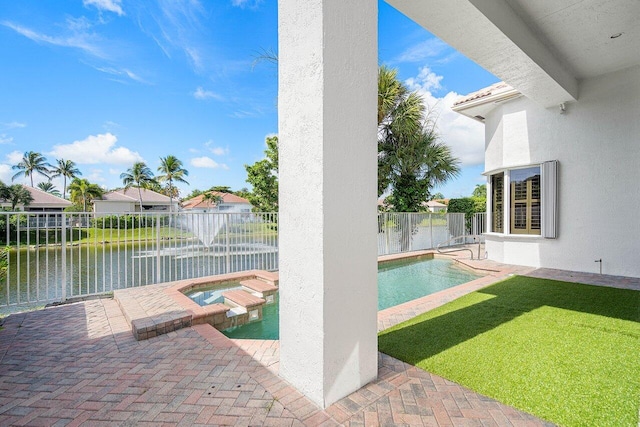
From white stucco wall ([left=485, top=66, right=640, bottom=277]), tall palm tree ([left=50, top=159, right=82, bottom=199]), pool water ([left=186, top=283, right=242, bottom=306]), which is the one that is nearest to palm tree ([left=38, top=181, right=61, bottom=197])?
tall palm tree ([left=50, top=159, right=82, bottom=199])

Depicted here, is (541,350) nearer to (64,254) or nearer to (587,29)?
(587,29)

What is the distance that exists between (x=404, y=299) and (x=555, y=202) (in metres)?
5.46

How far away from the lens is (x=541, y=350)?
332 centimetres

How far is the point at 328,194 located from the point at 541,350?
3.31m

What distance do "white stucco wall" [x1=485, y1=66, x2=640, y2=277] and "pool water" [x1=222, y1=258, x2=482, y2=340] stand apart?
234 cm

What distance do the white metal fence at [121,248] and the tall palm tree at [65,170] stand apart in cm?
6553

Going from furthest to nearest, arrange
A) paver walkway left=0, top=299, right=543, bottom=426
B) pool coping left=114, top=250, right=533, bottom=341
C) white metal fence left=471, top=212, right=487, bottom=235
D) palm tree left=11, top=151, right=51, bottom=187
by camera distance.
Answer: palm tree left=11, top=151, right=51, bottom=187, white metal fence left=471, top=212, right=487, bottom=235, pool coping left=114, top=250, right=533, bottom=341, paver walkway left=0, top=299, right=543, bottom=426

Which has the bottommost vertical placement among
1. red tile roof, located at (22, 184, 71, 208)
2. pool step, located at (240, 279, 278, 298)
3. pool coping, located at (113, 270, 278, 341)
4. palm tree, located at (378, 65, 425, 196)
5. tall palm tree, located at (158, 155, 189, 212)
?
pool step, located at (240, 279, 278, 298)

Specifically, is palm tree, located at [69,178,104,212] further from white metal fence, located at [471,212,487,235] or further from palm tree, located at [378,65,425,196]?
white metal fence, located at [471,212,487,235]

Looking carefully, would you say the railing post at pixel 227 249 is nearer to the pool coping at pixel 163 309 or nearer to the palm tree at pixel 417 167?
the pool coping at pixel 163 309

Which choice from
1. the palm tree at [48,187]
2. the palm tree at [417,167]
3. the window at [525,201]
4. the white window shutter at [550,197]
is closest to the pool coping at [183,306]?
the white window shutter at [550,197]

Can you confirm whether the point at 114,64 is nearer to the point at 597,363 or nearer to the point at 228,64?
the point at 228,64

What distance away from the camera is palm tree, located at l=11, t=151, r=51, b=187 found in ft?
178

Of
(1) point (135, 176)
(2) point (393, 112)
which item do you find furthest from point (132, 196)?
(2) point (393, 112)
